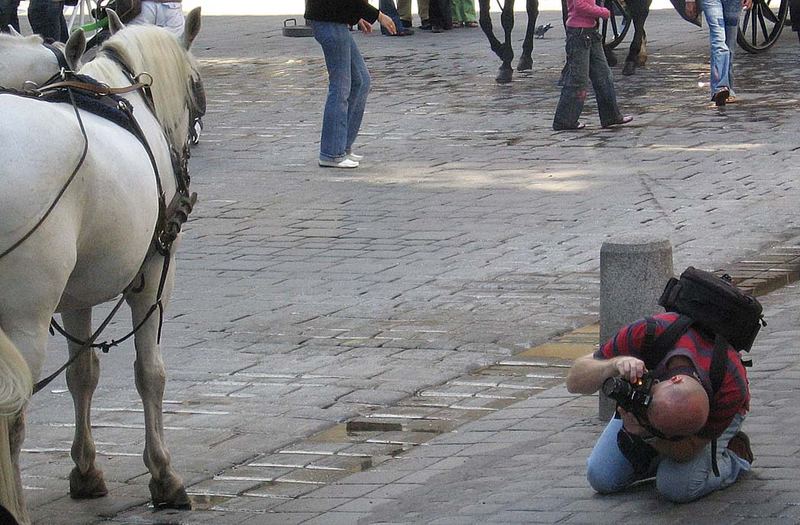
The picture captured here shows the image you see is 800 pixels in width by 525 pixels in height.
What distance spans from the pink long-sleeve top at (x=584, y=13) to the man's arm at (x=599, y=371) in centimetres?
848

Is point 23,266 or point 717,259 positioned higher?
point 23,266

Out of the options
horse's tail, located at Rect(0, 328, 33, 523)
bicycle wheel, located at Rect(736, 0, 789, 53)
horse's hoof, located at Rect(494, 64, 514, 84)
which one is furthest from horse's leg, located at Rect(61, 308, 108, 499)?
bicycle wheel, located at Rect(736, 0, 789, 53)

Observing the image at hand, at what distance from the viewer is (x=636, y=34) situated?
16.8m

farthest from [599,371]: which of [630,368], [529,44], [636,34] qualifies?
[529,44]

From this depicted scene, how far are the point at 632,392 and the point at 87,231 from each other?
5.91 feet

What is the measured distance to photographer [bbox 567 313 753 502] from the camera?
4785 mm

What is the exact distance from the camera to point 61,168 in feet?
15.4

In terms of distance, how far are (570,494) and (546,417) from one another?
1119mm

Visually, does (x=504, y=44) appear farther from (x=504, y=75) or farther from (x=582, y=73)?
(x=582, y=73)

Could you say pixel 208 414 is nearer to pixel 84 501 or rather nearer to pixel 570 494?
pixel 84 501

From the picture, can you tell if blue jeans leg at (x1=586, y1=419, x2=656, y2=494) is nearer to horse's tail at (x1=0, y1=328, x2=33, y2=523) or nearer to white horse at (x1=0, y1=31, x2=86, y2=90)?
horse's tail at (x1=0, y1=328, x2=33, y2=523)

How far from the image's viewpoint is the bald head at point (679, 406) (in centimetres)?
474

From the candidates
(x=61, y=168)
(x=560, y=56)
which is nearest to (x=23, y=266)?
(x=61, y=168)

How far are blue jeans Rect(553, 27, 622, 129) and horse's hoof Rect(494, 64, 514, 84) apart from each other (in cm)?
317
